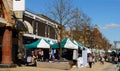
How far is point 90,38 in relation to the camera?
6538 cm

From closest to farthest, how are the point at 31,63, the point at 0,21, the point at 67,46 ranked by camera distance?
the point at 0,21, the point at 67,46, the point at 31,63

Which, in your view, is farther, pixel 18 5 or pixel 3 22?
pixel 18 5

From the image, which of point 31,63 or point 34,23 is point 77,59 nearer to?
point 31,63

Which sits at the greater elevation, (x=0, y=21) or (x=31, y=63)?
(x=0, y=21)

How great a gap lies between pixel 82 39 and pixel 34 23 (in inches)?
519

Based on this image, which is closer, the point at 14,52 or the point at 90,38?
the point at 14,52

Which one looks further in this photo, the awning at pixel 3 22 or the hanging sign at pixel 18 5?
the hanging sign at pixel 18 5

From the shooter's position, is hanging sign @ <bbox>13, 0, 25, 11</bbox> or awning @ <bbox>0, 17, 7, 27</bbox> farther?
hanging sign @ <bbox>13, 0, 25, 11</bbox>

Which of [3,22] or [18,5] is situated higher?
[18,5]

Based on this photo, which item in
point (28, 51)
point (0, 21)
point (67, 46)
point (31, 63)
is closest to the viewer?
point (0, 21)

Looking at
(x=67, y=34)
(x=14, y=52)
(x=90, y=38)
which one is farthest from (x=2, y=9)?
(x=90, y=38)

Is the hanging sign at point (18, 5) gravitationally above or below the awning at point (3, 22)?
above

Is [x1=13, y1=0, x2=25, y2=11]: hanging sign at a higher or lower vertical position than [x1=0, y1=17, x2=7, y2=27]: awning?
higher

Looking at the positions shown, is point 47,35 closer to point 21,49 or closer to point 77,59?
point 21,49
